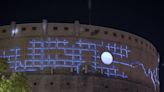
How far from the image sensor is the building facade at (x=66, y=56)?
52031 mm

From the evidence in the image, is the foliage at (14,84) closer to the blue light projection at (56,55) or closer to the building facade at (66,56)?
the building facade at (66,56)

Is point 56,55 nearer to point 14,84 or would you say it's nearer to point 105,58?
point 105,58

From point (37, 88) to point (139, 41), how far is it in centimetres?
1523

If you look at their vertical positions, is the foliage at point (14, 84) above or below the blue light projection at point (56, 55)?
below

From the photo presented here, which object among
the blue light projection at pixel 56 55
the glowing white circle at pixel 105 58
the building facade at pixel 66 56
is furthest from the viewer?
the glowing white circle at pixel 105 58

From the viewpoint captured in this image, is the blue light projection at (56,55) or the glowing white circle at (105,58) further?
the glowing white circle at (105,58)

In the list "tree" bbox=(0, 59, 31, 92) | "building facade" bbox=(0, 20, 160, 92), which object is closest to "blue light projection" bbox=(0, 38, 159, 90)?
"building facade" bbox=(0, 20, 160, 92)

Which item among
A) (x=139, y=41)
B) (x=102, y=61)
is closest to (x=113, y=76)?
(x=102, y=61)

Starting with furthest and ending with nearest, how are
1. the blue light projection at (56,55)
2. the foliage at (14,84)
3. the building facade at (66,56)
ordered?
the blue light projection at (56,55) → the building facade at (66,56) → the foliage at (14,84)

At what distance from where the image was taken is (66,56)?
5281 centimetres

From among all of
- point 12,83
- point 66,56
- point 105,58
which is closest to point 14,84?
point 12,83

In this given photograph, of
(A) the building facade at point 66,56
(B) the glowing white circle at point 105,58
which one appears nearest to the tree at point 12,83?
(A) the building facade at point 66,56

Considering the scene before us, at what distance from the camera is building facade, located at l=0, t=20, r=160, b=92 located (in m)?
52.0

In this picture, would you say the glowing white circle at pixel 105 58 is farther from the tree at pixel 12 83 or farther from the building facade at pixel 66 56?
the tree at pixel 12 83
